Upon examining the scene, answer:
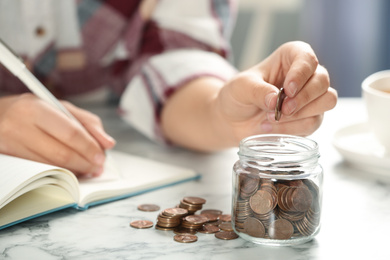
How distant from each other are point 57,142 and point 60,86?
552 millimetres

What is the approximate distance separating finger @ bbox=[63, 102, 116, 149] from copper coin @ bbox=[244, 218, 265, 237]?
31 centimetres

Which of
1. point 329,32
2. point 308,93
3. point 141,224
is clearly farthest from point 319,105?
point 329,32

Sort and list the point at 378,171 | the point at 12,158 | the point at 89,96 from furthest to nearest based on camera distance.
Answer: the point at 89,96, the point at 378,171, the point at 12,158

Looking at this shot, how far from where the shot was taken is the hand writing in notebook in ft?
2.77

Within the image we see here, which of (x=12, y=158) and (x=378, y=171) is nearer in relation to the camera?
(x=12, y=158)

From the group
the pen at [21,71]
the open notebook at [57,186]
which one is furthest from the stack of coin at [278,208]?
the pen at [21,71]

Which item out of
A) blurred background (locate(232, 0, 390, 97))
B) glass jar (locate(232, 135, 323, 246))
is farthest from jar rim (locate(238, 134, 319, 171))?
blurred background (locate(232, 0, 390, 97))

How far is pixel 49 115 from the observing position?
85cm

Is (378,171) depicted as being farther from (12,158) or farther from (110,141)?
(12,158)

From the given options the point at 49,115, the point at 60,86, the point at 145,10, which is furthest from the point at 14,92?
the point at 49,115

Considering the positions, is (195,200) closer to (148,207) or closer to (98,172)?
(148,207)

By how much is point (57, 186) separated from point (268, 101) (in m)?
0.30

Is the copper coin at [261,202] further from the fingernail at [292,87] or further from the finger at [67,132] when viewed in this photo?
the finger at [67,132]

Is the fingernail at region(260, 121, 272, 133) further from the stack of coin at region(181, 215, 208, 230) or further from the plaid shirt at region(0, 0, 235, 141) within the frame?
the plaid shirt at region(0, 0, 235, 141)
